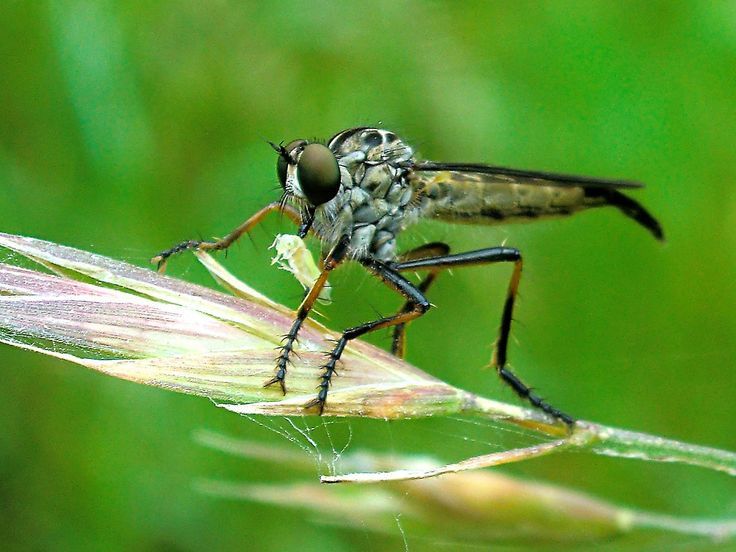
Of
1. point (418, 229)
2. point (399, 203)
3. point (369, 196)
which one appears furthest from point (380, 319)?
point (418, 229)

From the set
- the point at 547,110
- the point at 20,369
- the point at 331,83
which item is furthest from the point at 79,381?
the point at 547,110

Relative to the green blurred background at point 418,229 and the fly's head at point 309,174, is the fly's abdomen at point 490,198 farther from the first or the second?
the fly's head at point 309,174

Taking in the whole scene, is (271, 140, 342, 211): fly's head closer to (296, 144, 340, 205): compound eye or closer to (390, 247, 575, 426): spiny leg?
(296, 144, 340, 205): compound eye

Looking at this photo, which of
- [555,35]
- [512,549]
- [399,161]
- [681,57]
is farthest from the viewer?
[555,35]

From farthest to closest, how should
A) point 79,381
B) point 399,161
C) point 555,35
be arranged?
point 555,35 < point 79,381 < point 399,161

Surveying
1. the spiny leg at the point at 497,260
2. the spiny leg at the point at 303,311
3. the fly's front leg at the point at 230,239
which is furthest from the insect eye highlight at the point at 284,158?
the spiny leg at the point at 497,260

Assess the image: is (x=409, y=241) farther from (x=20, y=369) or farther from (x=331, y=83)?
(x=20, y=369)
